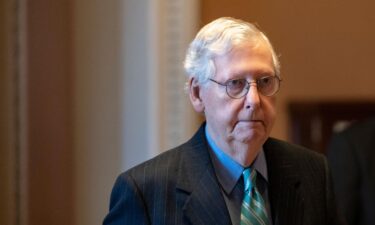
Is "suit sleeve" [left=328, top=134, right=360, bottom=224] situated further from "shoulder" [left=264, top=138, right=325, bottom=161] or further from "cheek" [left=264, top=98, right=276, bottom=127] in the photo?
"cheek" [left=264, top=98, right=276, bottom=127]

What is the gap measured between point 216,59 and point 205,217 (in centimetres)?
29

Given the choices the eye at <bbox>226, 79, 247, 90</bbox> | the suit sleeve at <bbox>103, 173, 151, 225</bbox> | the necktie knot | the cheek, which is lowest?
the suit sleeve at <bbox>103, 173, 151, 225</bbox>

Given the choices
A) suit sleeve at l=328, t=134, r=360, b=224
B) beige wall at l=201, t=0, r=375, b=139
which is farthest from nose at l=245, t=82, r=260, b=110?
beige wall at l=201, t=0, r=375, b=139

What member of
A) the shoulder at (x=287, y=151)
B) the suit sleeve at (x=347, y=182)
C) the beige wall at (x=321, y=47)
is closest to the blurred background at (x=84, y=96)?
the beige wall at (x=321, y=47)

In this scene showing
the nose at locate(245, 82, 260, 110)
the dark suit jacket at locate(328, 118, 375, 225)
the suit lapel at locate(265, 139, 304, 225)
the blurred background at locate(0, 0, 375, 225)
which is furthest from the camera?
the dark suit jacket at locate(328, 118, 375, 225)

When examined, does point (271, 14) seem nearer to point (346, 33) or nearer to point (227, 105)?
point (346, 33)

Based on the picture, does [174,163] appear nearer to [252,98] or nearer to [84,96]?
[252,98]

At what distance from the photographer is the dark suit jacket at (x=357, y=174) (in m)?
2.10

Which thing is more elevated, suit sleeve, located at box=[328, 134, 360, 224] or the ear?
the ear

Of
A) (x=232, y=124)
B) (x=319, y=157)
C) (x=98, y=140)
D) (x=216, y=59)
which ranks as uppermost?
(x=216, y=59)

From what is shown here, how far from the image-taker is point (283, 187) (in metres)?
1.23

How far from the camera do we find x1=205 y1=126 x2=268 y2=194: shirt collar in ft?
3.91

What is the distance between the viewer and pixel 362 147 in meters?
2.11

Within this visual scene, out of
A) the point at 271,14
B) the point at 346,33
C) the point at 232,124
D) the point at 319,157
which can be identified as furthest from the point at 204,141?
the point at 346,33
